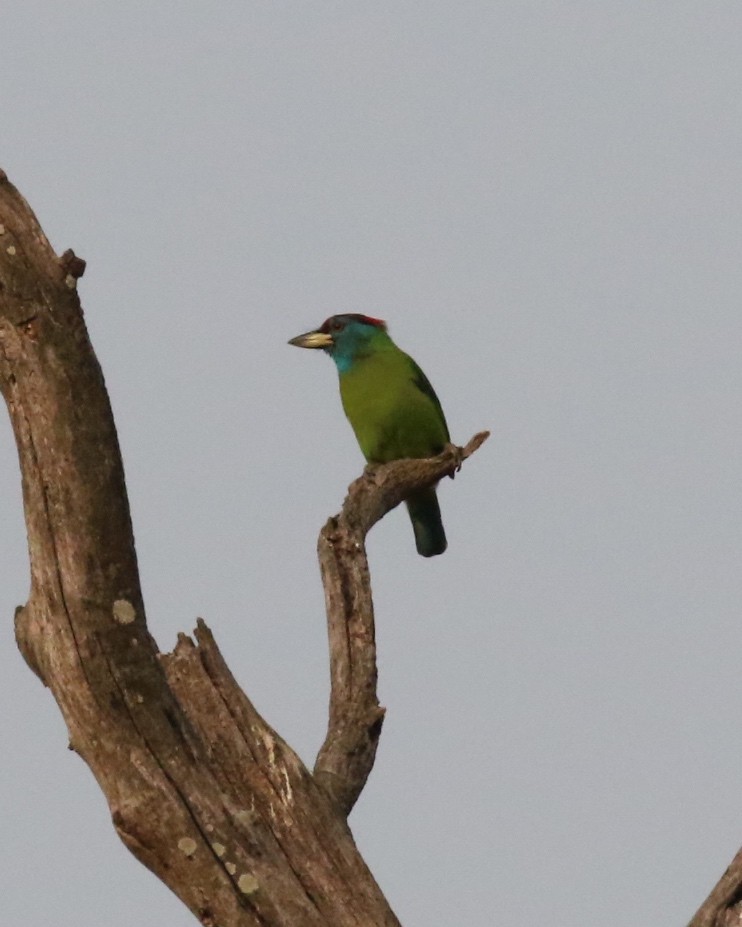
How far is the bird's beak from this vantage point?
22.4 ft

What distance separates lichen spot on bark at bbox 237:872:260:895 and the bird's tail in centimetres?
322

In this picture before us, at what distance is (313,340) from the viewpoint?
6.84 meters

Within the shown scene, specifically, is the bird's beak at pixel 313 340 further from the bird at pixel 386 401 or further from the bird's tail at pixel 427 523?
the bird's tail at pixel 427 523

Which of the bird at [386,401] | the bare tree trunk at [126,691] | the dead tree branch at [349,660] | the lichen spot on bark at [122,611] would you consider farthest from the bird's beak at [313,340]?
the lichen spot on bark at [122,611]

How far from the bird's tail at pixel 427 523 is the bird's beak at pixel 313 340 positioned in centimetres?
93

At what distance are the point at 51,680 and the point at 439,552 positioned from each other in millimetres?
3627

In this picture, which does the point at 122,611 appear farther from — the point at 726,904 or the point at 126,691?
the point at 726,904

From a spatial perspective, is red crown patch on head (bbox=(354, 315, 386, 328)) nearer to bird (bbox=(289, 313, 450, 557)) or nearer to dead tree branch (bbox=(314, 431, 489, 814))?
bird (bbox=(289, 313, 450, 557))

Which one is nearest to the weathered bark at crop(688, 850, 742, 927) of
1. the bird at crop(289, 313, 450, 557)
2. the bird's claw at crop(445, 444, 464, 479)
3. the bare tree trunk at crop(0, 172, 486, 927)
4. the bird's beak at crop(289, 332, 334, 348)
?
the bare tree trunk at crop(0, 172, 486, 927)

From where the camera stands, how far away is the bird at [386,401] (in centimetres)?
645

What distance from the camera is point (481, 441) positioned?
18.4 ft

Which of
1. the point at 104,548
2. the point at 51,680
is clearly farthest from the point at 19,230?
the point at 51,680

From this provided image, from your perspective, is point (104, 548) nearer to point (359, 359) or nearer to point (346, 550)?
point (346, 550)

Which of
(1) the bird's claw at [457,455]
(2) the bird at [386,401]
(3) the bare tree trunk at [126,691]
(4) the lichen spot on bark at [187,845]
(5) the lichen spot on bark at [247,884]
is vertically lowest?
(5) the lichen spot on bark at [247,884]
